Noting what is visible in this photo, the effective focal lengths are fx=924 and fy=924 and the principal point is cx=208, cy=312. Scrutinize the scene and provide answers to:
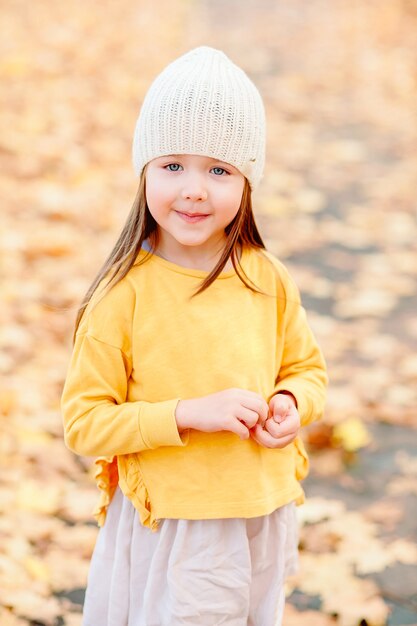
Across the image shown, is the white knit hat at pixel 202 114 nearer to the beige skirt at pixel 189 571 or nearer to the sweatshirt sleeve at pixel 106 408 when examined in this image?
the sweatshirt sleeve at pixel 106 408

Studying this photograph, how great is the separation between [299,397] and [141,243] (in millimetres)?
451

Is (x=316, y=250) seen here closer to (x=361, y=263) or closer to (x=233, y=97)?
(x=361, y=263)

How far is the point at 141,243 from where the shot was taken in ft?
6.11

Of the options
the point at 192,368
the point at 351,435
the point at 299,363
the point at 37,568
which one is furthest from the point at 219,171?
the point at 351,435

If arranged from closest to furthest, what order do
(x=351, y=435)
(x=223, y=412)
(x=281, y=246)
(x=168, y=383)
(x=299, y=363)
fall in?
(x=223, y=412) < (x=168, y=383) < (x=299, y=363) < (x=351, y=435) < (x=281, y=246)

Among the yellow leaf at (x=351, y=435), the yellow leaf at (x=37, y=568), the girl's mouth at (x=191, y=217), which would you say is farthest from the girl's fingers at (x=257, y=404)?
the yellow leaf at (x=351, y=435)

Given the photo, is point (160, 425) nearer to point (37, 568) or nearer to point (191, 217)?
point (191, 217)

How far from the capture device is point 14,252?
4.52 m

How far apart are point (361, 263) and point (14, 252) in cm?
177

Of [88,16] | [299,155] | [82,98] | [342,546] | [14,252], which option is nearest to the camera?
[342,546]

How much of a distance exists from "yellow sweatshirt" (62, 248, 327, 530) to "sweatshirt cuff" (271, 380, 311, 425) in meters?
A: 0.01

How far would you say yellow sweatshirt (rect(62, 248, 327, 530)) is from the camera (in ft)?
5.88

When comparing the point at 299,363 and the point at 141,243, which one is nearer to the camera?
the point at 141,243

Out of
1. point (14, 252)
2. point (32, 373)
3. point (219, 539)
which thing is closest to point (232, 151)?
point (219, 539)
